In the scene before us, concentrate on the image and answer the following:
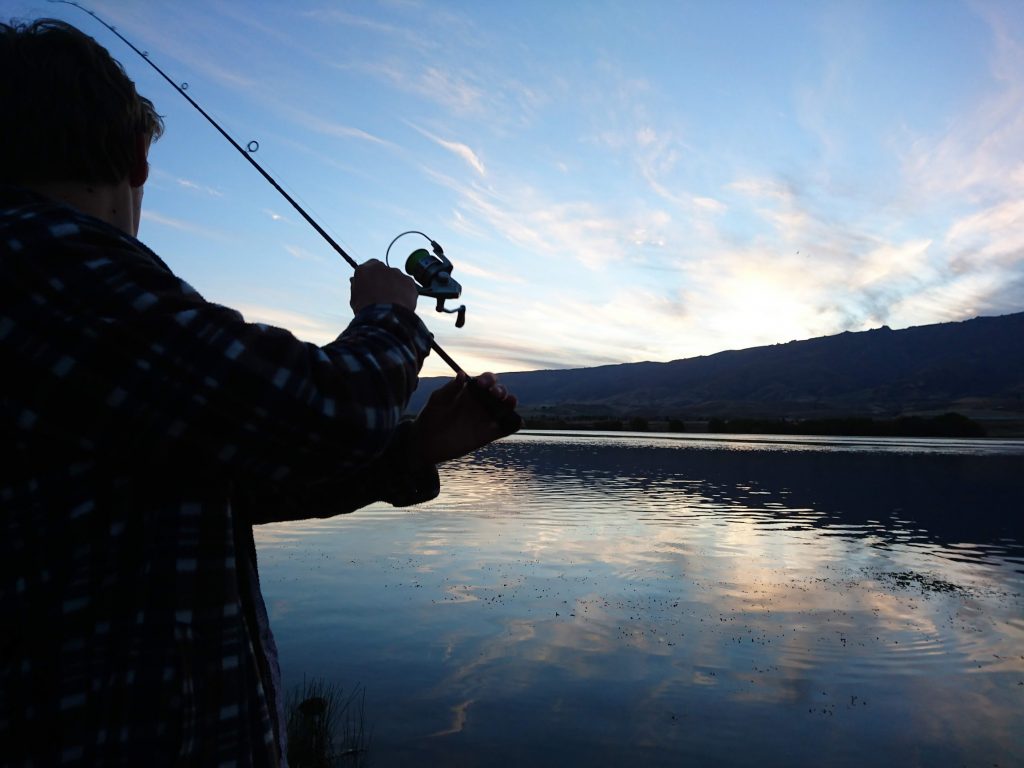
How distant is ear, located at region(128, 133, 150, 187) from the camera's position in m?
1.67

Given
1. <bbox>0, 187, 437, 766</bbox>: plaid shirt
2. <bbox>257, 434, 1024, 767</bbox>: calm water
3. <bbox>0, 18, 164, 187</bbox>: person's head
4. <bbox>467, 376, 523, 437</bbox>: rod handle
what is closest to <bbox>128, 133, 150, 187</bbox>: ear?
<bbox>0, 18, 164, 187</bbox>: person's head

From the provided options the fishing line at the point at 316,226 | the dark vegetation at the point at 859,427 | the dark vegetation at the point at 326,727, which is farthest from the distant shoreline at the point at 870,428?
the fishing line at the point at 316,226

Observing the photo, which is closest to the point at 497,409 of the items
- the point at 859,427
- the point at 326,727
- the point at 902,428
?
the point at 326,727

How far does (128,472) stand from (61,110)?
80 centimetres

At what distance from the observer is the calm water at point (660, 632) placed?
8.76m

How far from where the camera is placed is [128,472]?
1.39m

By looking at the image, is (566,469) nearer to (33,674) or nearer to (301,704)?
(301,704)

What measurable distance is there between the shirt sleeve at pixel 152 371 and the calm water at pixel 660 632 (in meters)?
7.51

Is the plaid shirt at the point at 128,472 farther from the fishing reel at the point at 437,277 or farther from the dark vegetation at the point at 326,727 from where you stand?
the dark vegetation at the point at 326,727

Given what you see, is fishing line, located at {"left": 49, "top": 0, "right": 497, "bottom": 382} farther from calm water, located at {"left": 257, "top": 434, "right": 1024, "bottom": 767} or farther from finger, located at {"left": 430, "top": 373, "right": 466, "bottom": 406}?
calm water, located at {"left": 257, "top": 434, "right": 1024, "bottom": 767}

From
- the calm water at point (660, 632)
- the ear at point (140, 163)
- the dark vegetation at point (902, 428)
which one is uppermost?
the ear at point (140, 163)

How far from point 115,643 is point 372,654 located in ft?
33.5

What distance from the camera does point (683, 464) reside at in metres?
49.8

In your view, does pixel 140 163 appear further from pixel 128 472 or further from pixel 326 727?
pixel 326 727
